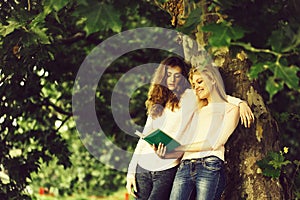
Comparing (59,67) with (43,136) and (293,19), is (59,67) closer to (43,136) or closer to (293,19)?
(43,136)

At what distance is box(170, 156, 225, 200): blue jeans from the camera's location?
616 cm

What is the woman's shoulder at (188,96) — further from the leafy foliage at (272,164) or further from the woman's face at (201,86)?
the leafy foliage at (272,164)

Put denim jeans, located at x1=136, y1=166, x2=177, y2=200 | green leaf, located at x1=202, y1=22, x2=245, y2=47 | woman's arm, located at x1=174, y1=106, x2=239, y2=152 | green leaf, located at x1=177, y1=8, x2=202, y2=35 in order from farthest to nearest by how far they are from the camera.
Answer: denim jeans, located at x1=136, y1=166, x2=177, y2=200 < woman's arm, located at x1=174, y1=106, x2=239, y2=152 < green leaf, located at x1=177, y1=8, x2=202, y2=35 < green leaf, located at x1=202, y1=22, x2=245, y2=47

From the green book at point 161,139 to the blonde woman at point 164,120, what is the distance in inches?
3.8

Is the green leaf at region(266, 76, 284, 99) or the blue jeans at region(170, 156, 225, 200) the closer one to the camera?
the green leaf at region(266, 76, 284, 99)

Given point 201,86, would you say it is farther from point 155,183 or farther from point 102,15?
point 102,15

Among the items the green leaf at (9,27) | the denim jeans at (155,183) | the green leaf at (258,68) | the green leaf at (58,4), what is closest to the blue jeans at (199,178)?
the denim jeans at (155,183)

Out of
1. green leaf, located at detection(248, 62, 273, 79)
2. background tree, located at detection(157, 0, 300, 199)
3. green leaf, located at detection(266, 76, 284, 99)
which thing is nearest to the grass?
background tree, located at detection(157, 0, 300, 199)

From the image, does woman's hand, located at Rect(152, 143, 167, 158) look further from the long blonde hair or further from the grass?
the grass

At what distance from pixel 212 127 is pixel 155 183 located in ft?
1.99

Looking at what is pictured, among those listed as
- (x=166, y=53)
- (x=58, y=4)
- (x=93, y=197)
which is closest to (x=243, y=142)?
(x=58, y=4)

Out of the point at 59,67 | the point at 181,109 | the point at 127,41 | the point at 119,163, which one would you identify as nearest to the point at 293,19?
the point at 181,109

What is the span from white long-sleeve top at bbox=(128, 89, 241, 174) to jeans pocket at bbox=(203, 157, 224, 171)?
0.26 meters

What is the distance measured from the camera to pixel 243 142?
6680 millimetres
